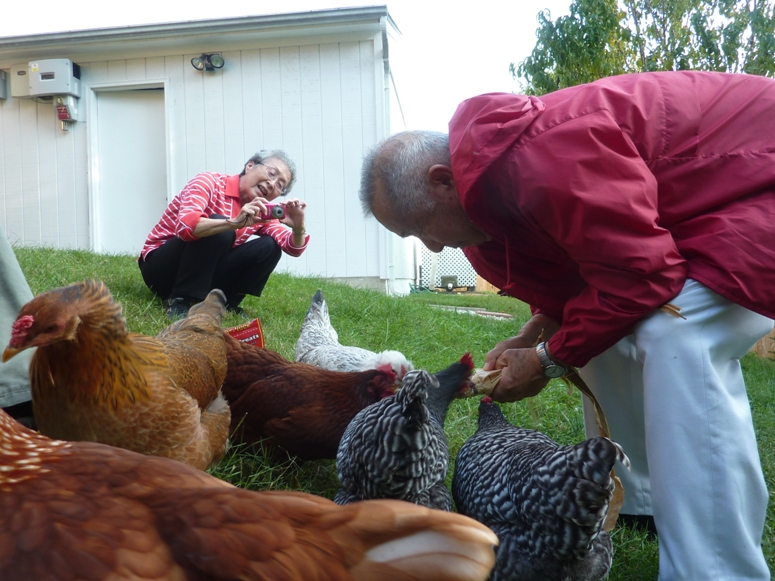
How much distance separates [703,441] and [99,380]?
5.64 ft

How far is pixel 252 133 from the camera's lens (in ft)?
28.1

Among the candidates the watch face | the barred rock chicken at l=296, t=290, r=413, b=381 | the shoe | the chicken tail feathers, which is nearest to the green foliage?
the barred rock chicken at l=296, t=290, r=413, b=381

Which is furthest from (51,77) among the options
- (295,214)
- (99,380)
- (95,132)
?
(99,380)

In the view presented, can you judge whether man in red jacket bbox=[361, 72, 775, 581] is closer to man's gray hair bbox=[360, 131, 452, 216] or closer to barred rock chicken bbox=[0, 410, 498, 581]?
man's gray hair bbox=[360, 131, 452, 216]

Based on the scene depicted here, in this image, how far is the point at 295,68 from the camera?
838 cm

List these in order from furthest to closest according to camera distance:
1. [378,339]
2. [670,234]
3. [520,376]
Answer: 1. [378,339]
2. [520,376]
3. [670,234]

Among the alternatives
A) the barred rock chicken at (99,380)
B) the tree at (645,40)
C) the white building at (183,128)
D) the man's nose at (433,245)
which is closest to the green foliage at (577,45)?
the tree at (645,40)

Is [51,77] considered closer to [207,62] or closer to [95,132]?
[95,132]

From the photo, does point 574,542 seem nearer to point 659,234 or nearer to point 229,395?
point 659,234

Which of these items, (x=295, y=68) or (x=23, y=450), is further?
(x=295, y=68)

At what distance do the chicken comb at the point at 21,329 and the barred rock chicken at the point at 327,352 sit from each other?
1.60m

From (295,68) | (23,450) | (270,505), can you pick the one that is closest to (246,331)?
(23,450)

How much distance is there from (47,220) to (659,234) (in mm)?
9088

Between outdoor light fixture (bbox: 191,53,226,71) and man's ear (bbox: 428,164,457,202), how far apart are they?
7.32 meters
